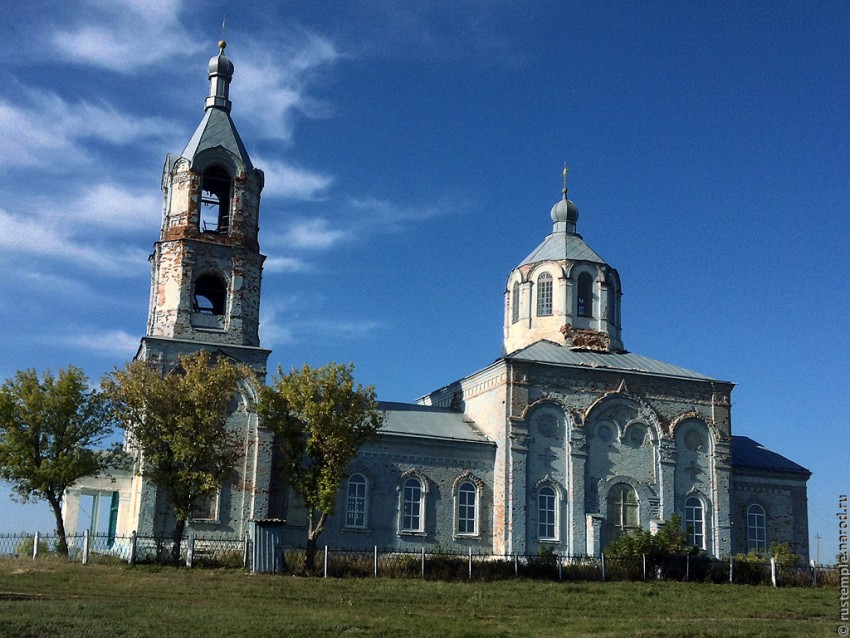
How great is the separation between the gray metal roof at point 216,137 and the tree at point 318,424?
286 inches

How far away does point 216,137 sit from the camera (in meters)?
30.8

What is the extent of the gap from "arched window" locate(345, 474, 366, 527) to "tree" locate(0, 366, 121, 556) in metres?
6.95

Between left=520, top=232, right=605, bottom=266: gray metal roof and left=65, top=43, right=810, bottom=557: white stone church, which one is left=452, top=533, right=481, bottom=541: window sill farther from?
left=520, top=232, right=605, bottom=266: gray metal roof

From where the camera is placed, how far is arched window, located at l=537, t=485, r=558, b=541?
31016 millimetres

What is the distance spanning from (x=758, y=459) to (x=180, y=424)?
65.8 feet

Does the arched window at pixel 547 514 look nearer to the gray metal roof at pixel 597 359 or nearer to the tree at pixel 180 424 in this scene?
the gray metal roof at pixel 597 359

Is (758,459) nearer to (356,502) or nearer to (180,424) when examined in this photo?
(356,502)

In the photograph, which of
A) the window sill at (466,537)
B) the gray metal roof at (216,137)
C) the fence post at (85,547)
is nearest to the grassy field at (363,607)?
the fence post at (85,547)

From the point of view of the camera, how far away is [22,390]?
2672cm

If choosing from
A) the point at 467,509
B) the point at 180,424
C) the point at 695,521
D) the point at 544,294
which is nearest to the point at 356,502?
the point at 467,509

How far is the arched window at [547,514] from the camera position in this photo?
102 feet

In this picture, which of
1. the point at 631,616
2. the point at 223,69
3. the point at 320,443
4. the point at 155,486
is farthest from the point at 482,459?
the point at 223,69

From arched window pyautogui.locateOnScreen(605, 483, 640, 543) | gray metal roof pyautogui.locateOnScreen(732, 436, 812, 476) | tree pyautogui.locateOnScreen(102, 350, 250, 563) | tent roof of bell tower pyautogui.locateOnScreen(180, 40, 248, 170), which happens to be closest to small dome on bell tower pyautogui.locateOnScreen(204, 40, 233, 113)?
tent roof of bell tower pyautogui.locateOnScreen(180, 40, 248, 170)

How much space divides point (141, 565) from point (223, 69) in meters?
15.3
